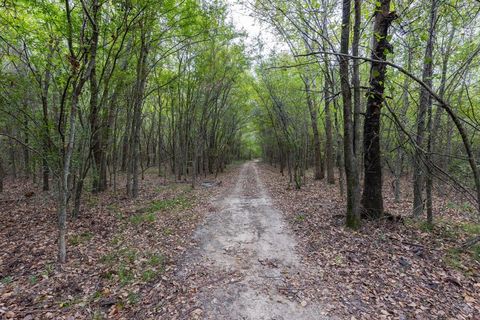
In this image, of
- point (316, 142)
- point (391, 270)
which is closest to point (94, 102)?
point (391, 270)

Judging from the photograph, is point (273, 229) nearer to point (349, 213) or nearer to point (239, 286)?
point (349, 213)

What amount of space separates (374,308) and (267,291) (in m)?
1.66

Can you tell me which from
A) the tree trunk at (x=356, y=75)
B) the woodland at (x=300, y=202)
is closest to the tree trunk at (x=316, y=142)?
the woodland at (x=300, y=202)

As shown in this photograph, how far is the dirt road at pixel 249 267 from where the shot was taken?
3.54 meters

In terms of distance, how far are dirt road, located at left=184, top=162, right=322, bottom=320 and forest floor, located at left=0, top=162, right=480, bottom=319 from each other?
0.08 ft

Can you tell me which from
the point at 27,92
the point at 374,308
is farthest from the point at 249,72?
the point at 374,308

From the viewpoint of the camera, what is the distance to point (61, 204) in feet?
16.4

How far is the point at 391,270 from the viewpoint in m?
4.43

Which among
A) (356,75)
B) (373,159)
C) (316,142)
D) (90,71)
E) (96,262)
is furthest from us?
(316,142)

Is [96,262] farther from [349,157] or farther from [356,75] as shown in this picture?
[356,75]

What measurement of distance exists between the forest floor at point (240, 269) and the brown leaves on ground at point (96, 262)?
1.0 inches

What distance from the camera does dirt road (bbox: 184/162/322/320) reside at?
3.54 meters

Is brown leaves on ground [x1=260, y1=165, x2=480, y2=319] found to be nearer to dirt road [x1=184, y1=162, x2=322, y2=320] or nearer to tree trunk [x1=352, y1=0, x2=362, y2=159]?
dirt road [x1=184, y1=162, x2=322, y2=320]

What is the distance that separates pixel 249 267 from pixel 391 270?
2.77m
